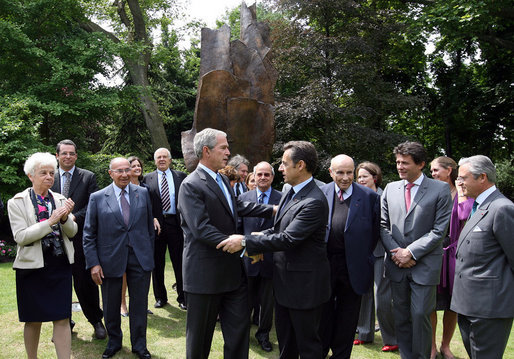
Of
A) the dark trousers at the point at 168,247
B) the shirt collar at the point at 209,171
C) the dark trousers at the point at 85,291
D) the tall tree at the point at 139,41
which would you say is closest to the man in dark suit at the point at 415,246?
the shirt collar at the point at 209,171

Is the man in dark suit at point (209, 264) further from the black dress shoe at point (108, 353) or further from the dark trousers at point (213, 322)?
the black dress shoe at point (108, 353)

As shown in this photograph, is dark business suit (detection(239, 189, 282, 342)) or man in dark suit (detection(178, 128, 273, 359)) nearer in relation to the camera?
man in dark suit (detection(178, 128, 273, 359))

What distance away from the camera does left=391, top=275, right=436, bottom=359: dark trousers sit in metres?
3.70

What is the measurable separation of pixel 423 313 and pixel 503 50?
53.9ft

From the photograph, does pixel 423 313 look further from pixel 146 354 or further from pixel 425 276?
pixel 146 354

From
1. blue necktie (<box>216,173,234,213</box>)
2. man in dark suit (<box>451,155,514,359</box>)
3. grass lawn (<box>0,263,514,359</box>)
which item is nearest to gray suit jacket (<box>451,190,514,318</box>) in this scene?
man in dark suit (<box>451,155,514,359</box>)

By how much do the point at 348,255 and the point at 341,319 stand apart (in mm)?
603

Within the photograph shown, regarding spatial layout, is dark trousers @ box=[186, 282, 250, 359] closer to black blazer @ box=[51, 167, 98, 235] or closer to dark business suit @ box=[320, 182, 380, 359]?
dark business suit @ box=[320, 182, 380, 359]

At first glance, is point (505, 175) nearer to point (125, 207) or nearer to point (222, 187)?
point (125, 207)

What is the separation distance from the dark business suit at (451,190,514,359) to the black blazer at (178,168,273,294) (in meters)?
1.78

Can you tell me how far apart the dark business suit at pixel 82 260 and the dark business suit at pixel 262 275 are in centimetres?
181

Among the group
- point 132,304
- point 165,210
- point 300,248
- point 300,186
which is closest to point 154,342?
point 132,304

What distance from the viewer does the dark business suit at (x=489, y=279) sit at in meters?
3.14

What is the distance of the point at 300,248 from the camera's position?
10.7 feet
